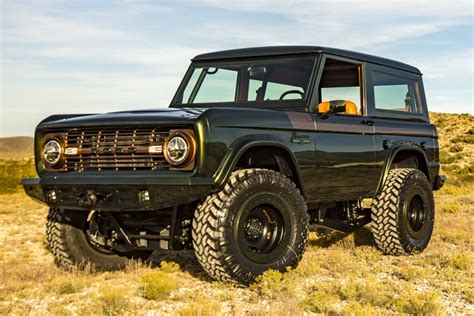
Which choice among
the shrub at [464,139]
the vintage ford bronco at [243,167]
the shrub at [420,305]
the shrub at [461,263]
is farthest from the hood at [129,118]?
the shrub at [464,139]

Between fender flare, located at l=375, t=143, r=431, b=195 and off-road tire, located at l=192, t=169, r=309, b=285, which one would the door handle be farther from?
off-road tire, located at l=192, t=169, r=309, b=285

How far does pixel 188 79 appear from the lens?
300 inches

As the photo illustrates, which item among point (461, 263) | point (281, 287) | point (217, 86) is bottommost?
point (461, 263)

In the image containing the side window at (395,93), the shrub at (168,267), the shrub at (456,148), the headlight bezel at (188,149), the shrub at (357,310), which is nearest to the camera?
the shrub at (357,310)

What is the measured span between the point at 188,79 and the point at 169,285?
3140mm

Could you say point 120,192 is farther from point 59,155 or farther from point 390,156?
point 390,156

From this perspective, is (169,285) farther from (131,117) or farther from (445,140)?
(445,140)

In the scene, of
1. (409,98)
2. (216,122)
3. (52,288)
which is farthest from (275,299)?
(409,98)

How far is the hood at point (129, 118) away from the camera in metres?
5.29

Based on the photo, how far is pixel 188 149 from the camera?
17.1 feet

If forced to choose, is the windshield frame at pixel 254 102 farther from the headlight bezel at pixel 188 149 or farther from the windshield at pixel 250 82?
the headlight bezel at pixel 188 149

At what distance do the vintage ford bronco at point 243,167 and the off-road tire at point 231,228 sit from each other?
0.04 ft

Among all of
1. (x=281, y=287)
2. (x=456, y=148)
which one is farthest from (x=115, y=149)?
(x=456, y=148)

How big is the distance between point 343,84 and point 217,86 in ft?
5.22
